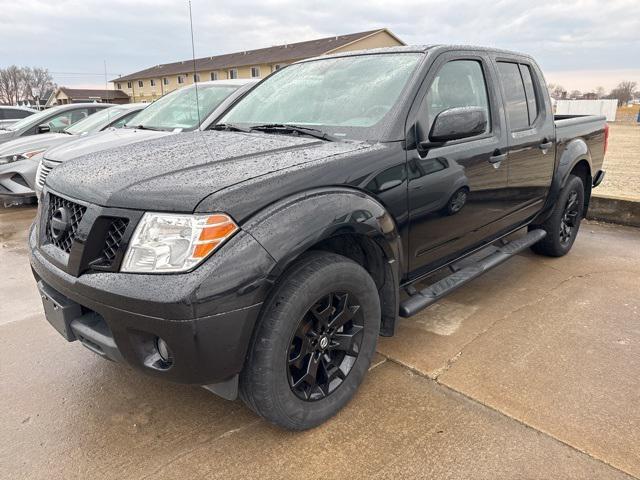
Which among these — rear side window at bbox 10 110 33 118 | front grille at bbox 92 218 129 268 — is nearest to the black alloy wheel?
front grille at bbox 92 218 129 268

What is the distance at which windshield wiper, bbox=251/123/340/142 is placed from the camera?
105 inches

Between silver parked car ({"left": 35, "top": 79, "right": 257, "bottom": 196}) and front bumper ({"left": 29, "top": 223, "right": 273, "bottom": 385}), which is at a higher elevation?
silver parked car ({"left": 35, "top": 79, "right": 257, "bottom": 196})

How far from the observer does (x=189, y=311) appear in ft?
5.73

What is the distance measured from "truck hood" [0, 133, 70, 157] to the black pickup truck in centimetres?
479

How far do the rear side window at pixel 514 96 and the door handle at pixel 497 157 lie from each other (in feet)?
1.00

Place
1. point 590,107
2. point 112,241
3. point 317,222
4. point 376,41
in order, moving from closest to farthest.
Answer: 1. point 112,241
2. point 317,222
3. point 590,107
4. point 376,41

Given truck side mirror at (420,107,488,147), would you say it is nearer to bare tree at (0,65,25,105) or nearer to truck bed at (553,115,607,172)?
truck bed at (553,115,607,172)

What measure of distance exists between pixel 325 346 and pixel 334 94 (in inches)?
62.2

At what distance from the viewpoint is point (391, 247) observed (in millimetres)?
2486

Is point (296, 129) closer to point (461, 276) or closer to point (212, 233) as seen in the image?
point (212, 233)

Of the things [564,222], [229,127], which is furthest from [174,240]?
[564,222]

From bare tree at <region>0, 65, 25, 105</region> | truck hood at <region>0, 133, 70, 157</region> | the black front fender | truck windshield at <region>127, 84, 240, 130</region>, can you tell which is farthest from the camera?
bare tree at <region>0, 65, 25, 105</region>

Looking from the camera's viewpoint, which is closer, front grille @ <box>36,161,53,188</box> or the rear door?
the rear door

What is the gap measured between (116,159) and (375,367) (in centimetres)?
184
